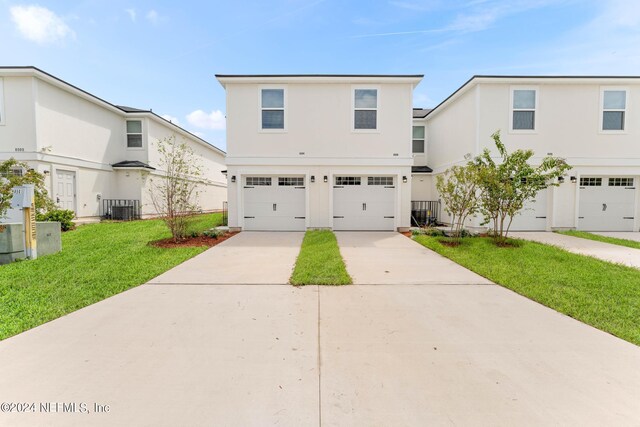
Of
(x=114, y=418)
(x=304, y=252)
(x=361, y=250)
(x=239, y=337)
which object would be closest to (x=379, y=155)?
(x=361, y=250)

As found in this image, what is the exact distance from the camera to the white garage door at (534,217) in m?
11.1

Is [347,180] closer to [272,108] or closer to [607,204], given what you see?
[272,108]

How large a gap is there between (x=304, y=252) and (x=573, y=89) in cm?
1207

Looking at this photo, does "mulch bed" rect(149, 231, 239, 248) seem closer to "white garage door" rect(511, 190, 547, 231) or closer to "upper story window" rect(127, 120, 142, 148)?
"upper story window" rect(127, 120, 142, 148)

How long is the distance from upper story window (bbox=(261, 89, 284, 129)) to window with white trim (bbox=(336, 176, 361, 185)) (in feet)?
9.88

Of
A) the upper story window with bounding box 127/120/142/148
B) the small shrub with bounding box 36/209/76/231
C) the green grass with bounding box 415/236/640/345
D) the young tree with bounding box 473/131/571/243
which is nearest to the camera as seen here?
the green grass with bounding box 415/236/640/345

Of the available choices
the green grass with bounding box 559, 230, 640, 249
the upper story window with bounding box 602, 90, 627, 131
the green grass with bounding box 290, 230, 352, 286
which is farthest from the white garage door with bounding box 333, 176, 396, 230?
the upper story window with bounding box 602, 90, 627, 131

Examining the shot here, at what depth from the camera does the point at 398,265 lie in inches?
244

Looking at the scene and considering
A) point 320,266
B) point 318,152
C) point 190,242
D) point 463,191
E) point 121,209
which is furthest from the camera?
point 121,209

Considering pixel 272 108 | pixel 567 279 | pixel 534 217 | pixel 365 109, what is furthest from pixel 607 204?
pixel 272 108

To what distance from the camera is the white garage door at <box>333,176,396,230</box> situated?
36.7ft

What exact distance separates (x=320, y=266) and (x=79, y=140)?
1398 cm

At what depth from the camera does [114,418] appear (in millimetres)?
2049

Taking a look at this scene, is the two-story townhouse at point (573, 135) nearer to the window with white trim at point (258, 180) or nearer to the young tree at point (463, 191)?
the young tree at point (463, 191)
